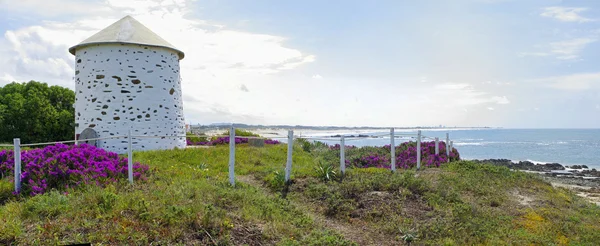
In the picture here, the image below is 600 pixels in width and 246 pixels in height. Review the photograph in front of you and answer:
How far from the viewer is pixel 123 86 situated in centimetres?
1777

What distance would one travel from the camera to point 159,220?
6961 mm

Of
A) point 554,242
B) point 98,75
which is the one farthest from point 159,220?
point 98,75

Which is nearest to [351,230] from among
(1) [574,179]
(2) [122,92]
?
(2) [122,92]

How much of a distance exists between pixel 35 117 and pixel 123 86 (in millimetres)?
14678

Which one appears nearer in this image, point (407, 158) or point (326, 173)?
point (326, 173)

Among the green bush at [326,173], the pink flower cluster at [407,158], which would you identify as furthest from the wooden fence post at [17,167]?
the pink flower cluster at [407,158]

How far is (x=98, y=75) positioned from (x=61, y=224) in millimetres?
12746

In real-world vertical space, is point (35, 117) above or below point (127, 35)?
below

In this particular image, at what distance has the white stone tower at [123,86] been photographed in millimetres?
17703

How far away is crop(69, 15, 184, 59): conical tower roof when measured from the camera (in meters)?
17.9

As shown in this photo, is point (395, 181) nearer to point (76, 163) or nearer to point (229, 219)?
point (229, 219)

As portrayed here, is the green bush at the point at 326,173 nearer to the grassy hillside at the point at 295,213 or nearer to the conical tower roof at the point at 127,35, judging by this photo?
the grassy hillside at the point at 295,213

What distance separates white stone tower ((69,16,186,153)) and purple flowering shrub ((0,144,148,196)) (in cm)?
589

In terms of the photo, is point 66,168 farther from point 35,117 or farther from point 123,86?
point 35,117
